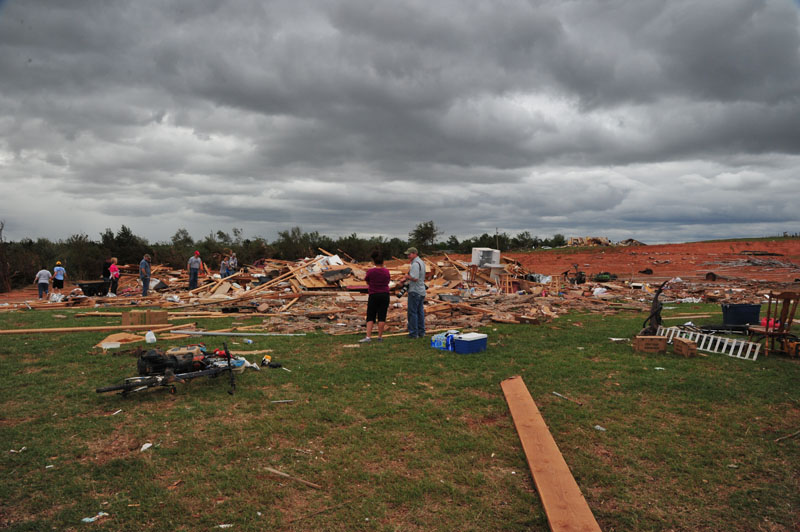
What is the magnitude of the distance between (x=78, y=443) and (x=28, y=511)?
47.4 inches

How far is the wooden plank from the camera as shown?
3.29 metres

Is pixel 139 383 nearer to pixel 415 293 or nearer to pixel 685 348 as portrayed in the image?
pixel 415 293

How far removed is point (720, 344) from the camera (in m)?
9.25

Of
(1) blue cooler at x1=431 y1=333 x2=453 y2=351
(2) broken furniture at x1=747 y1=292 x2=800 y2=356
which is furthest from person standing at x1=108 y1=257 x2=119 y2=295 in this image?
(2) broken furniture at x1=747 y1=292 x2=800 y2=356

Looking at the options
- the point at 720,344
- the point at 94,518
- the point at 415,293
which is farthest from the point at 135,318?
the point at 720,344

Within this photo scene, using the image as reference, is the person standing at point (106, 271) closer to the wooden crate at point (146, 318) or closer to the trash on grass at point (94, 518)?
the wooden crate at point (146, 318)

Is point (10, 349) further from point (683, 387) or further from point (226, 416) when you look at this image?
point (683, 387)

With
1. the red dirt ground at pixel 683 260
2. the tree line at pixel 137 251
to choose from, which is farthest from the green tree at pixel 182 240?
the red dirt ground at pixel 683 260

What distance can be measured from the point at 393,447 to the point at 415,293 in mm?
5613

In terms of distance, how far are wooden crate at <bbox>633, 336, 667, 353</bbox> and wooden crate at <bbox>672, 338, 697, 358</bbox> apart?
211 millimetres

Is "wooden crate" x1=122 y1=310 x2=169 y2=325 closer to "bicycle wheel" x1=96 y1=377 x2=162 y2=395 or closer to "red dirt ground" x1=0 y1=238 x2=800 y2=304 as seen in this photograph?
"bicycle wheel" x1=96 y1=377 x2=162 y2=395

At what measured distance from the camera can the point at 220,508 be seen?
3441 millimetres

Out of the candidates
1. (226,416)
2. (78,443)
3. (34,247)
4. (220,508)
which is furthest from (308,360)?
(34,247)

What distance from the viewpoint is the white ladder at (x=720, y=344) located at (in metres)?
8.20
